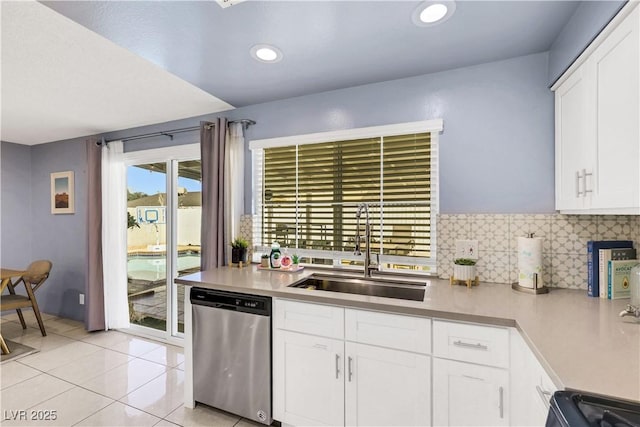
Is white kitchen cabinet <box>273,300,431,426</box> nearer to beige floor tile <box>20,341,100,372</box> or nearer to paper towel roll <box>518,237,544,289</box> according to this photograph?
paper towel roll <box>518,237,544,289</box>

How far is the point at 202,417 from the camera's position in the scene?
208cm

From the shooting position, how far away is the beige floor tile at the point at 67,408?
207 centimetres

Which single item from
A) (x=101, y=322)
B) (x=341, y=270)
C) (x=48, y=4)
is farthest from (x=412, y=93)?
(x=101, y=322)

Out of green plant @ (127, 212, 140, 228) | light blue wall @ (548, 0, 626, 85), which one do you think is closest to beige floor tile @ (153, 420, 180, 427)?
green plant @ (127, 212, 140, 228)

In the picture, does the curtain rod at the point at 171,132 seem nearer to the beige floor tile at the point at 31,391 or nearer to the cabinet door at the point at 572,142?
the cabinet door at the point at 572,142

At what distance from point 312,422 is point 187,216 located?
2411mm

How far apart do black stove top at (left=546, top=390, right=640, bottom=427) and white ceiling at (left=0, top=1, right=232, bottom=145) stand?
2.57m

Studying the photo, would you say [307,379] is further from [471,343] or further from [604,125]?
[604,125]

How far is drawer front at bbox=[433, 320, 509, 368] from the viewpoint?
1.38 meters

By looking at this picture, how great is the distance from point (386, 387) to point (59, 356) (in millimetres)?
3266

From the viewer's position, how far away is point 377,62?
2.04 metres

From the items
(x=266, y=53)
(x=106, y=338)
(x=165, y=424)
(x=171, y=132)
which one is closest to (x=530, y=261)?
(x=266, y=53)

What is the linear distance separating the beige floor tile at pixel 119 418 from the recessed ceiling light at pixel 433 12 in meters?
2.96

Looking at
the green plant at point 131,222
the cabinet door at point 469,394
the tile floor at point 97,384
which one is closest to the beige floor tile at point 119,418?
the tile floor at point 97,384
